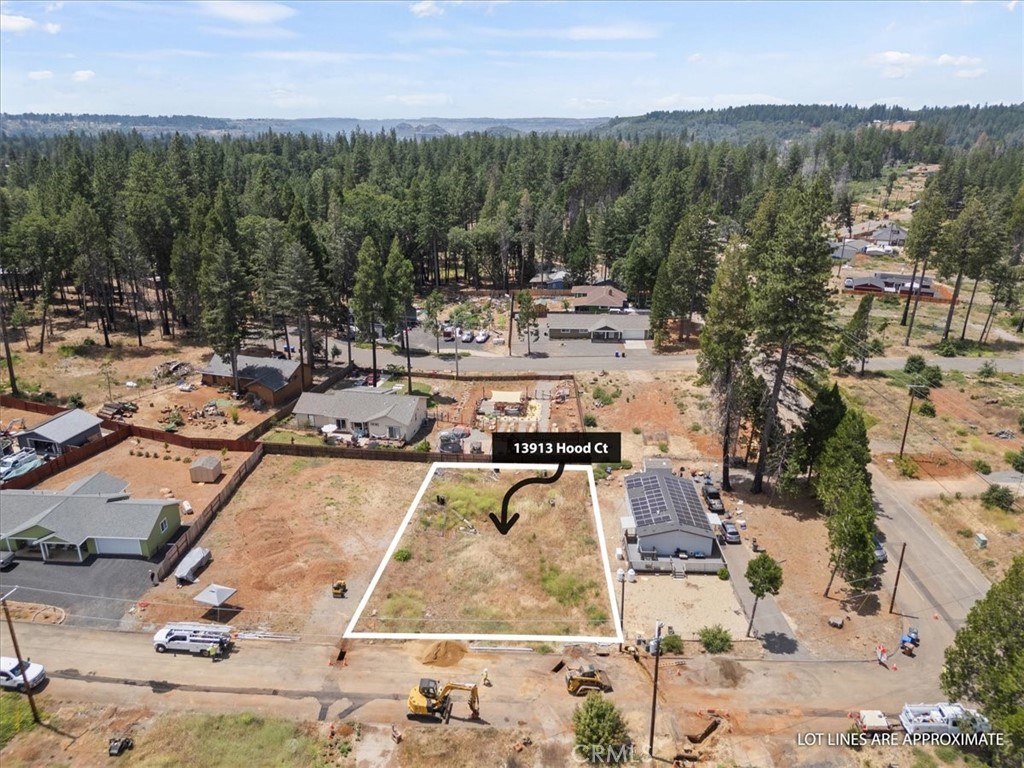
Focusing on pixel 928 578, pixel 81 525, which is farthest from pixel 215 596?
pixel 928 578

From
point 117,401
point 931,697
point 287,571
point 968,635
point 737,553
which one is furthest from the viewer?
point 117,401

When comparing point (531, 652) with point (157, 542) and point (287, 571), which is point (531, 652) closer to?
point (287, 571)

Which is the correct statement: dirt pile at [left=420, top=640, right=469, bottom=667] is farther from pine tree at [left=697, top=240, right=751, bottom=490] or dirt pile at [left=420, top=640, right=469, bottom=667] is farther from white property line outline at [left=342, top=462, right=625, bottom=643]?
pine tree at [left=697, top=240, right=751, bottom=490]

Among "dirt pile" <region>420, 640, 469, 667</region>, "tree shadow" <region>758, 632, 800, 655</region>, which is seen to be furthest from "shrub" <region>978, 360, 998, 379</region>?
"dirt pile" <region>420, 640, 469, 667</region>

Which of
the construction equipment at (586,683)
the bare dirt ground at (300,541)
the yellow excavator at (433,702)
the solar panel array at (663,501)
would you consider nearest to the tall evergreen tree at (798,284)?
the solar panel array at (663,501)

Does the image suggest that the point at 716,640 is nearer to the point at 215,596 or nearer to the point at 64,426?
the point at 215,596

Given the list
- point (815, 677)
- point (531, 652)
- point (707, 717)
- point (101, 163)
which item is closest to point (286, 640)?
point (531, 652)
